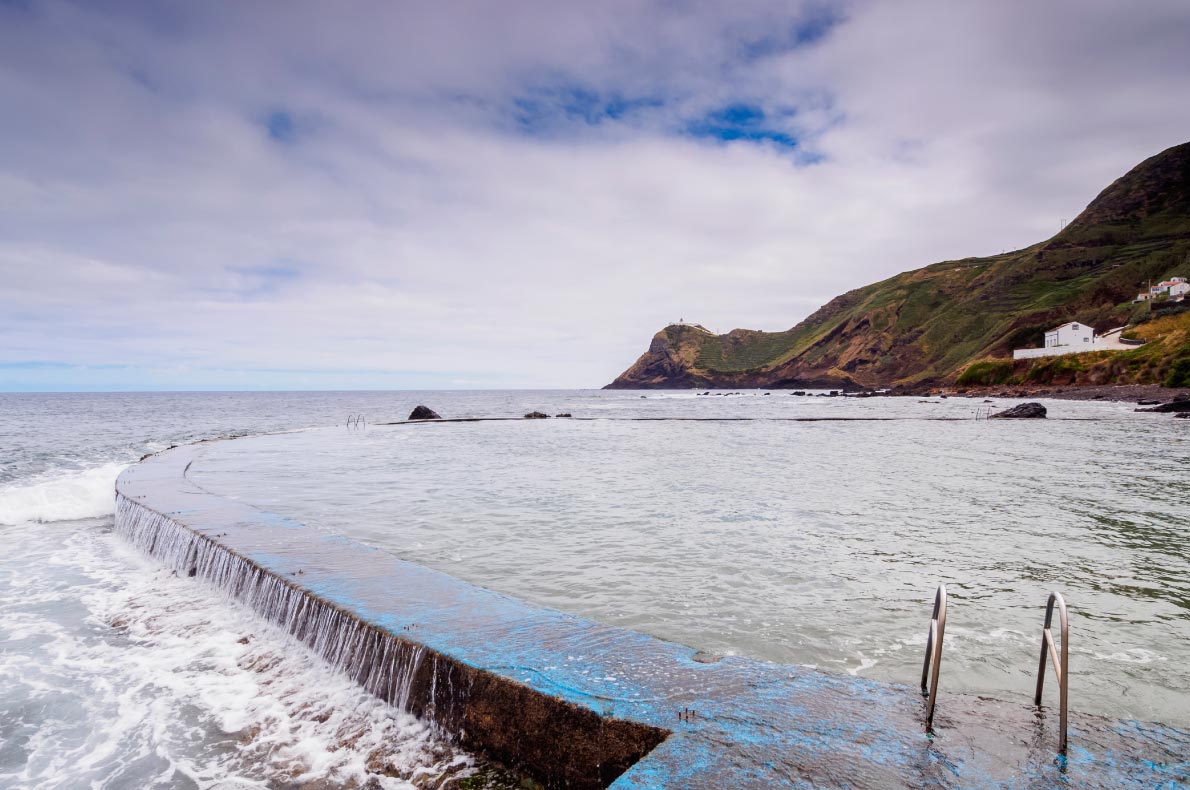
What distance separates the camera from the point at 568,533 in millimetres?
9555

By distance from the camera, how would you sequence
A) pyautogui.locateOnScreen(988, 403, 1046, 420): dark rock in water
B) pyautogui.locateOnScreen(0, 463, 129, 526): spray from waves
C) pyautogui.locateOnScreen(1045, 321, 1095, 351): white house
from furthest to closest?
pyautogui.locateOnScreen(1045, 321, 1095, 351): white house → pyautogui.locateOnScreen(988, 403, 1046, 420): dark rock in water → pyautogui.locateOnScreen(0, 463, 129, 526): spray from waves

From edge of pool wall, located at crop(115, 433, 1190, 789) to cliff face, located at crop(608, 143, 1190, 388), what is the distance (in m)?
109

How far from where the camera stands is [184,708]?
4.79 m

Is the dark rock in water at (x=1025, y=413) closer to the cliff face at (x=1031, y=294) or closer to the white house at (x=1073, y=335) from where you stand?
the white house at (x=1073, y=335)

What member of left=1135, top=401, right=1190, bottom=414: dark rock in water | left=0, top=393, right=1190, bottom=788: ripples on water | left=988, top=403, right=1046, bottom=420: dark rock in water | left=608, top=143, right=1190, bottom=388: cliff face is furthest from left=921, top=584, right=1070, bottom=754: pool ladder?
left=608, top=143, right=1190, bottom=388: cliff face

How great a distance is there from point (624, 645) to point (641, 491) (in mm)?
9537

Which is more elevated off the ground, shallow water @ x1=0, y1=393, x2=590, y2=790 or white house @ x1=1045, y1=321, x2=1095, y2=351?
white house @ x1=1045, y1=321, x2=1095, y2=351

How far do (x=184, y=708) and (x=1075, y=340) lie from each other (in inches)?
4254

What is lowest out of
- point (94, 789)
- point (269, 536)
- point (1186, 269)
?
point (94, 789)

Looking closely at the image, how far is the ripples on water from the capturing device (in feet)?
14.4

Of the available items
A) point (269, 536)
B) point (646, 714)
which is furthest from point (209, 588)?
point (646, 714)

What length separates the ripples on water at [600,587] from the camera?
14.4 ft

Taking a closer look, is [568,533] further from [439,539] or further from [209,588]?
[209,588]

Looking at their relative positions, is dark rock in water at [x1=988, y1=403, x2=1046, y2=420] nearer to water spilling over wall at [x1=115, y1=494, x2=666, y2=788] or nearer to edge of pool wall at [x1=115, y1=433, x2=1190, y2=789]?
edge of pool wall at [x1=115, y1=433, x2=1190, y2=789]
